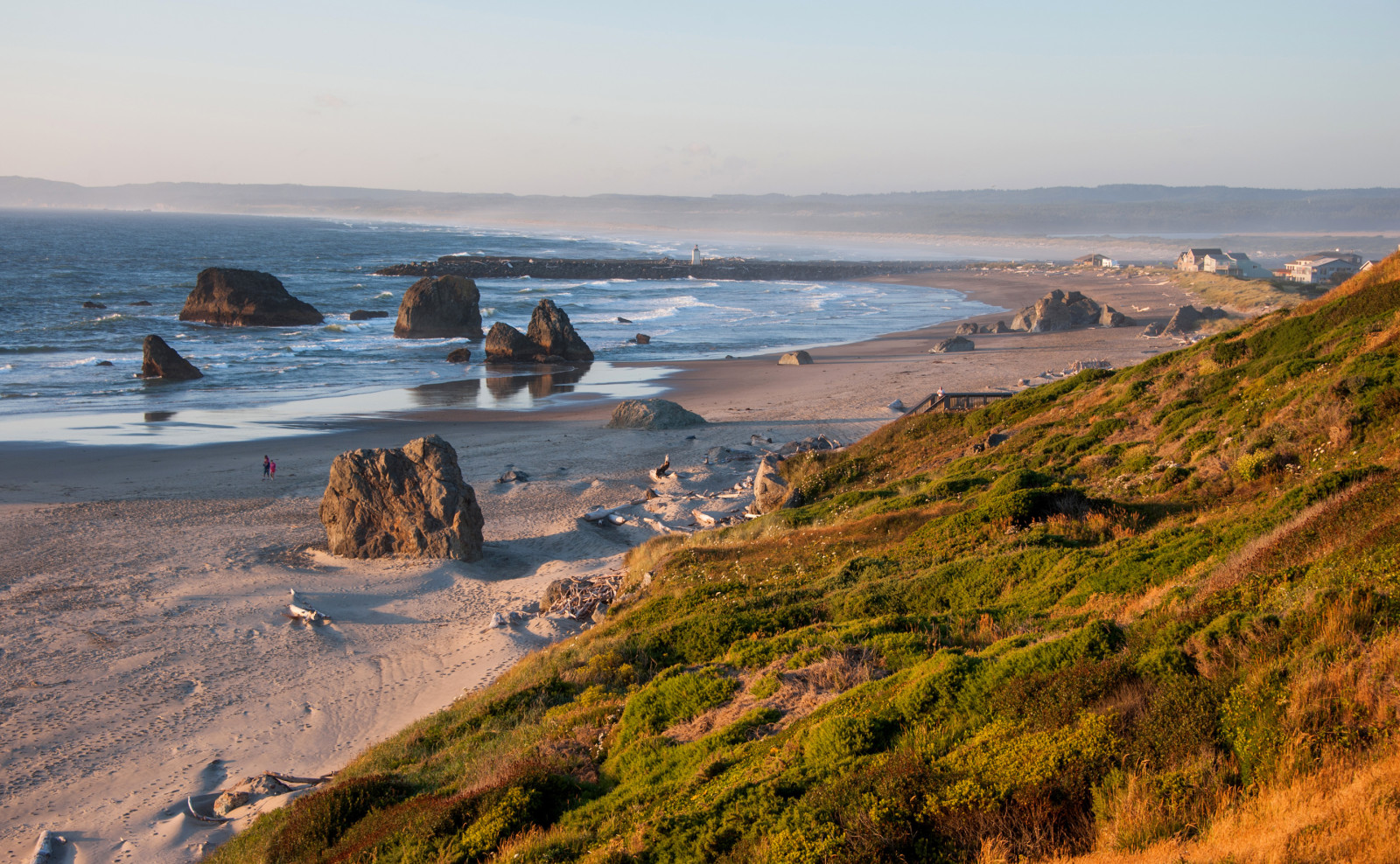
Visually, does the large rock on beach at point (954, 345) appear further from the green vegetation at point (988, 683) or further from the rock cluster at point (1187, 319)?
the green vegetation at point (988, 683)

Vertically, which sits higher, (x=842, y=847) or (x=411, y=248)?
(x=411, y=248)

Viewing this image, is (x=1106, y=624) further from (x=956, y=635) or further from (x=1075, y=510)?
(x=1075, y=510)

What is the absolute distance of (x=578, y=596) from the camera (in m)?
16.6

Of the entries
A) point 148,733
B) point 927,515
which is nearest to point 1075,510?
point 927,515

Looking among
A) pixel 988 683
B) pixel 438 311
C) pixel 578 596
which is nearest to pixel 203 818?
pixel 578 596

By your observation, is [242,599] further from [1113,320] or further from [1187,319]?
[1113,320]

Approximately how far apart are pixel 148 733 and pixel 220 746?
3.76 ft

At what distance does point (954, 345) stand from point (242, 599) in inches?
1533

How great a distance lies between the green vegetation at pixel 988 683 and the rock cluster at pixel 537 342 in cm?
3189

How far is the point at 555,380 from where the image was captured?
41688 millimetres

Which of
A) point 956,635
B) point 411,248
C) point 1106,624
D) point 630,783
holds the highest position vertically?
point 411,248

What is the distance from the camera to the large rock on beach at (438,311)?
174ft

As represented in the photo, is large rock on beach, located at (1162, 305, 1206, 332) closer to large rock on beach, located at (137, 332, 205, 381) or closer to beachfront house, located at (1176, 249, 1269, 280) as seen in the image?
beachfront house, located at (1176, 249, 1269, 280)

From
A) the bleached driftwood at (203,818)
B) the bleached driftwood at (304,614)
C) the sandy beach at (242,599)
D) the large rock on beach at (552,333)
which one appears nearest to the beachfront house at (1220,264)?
the large rock on beach at (552,333)
